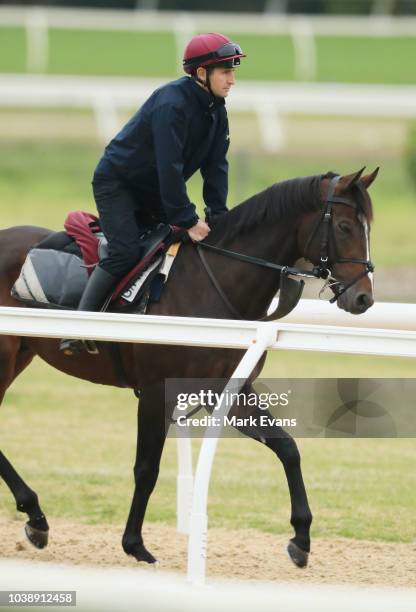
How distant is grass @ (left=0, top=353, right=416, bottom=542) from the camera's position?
20.2ft

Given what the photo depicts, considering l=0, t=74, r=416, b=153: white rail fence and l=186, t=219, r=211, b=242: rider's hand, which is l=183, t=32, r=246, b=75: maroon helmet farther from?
l=0, t=74, r=416, b=153: white rail fence

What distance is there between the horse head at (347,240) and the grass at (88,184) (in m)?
9.40

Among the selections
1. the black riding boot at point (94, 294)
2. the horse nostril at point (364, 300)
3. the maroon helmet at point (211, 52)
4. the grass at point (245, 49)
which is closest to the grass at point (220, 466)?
the black riding boot at point (94, 294)

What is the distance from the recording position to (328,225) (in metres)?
4.82

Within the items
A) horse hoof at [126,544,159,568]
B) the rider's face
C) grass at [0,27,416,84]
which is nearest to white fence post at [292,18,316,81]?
grass at [0,27,416,84]

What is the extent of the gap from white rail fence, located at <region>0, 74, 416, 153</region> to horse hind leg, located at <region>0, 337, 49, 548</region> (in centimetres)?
1215

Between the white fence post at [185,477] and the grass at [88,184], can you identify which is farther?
the grass at [88,184]

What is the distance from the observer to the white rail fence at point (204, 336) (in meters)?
3.81

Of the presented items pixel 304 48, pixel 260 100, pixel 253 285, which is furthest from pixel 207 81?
pixel 304 48

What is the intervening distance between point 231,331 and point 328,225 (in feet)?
3.25

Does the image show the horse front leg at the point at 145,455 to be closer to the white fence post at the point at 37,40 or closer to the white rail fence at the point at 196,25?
the white fence post at the point at 37,40

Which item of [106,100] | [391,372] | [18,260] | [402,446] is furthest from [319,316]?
[106,100]

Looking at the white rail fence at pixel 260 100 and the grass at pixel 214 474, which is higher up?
the white rail fence at pixel 260 100

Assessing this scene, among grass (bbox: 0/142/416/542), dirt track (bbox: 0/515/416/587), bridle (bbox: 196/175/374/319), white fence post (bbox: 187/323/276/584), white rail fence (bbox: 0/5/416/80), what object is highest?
white rail fence (bbox: 0/5/416/80)
